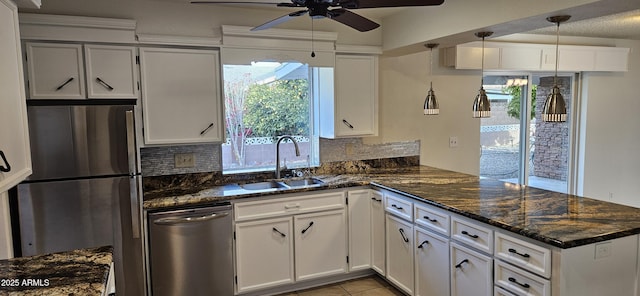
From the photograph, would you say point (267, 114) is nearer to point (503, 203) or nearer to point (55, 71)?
point (55, 71)

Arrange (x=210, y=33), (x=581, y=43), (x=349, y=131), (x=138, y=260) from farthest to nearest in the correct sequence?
(x=581, y=43) → (x=349, y=131) → (x=210, y=33) → (x=138, y=260)

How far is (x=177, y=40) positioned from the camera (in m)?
3.11

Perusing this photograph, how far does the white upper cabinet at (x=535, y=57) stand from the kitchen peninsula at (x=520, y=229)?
4.78 feet

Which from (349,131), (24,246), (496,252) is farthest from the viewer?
(349,131)

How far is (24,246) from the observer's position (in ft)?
8.18

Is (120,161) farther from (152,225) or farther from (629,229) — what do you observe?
(629,229)

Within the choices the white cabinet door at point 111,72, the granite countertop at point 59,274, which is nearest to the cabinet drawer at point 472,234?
the granite countertop at point 59,274

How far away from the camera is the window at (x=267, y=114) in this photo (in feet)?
12.0

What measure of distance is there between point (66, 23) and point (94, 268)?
1894 millimetres

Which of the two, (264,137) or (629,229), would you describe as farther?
(264,137)

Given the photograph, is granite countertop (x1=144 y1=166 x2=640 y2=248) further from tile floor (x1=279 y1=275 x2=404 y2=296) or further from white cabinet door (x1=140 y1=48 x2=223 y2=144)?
tile floor (x1=279 y1=275 x2=404 y2=296)

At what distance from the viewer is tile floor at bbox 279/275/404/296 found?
3.36 metres

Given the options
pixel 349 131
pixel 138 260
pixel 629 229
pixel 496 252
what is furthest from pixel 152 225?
pixel 629 229

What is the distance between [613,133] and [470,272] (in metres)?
3.96
